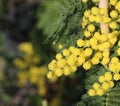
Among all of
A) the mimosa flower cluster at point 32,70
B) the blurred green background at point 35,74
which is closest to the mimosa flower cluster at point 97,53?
the blurred green background at point 35,74

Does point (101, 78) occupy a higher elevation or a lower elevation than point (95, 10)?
lower

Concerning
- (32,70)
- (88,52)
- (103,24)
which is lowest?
(88,52)

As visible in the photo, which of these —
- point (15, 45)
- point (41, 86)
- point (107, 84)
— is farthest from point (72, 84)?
point (107, 84)

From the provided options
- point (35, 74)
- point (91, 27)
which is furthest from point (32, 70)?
point (91, 27)

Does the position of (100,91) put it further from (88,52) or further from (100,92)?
(88,52)

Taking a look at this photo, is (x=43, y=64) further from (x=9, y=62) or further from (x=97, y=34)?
(x=97, y=34)

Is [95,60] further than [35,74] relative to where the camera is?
No

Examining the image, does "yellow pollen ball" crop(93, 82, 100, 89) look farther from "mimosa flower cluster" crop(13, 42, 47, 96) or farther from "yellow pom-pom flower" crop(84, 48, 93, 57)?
"mimosa flower cluster" crop(13, 42, 47, 96)

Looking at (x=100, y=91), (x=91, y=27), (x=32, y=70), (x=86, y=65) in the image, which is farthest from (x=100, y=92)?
(x=32, y=70)
